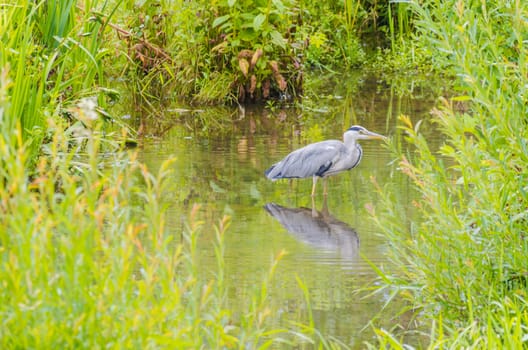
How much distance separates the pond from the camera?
476cm

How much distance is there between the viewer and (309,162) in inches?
280

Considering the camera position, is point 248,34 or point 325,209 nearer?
point 325,209

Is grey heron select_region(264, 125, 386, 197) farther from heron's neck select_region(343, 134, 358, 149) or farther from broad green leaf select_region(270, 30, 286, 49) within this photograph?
broad green leaf select_region(270, 30, 286, 49)

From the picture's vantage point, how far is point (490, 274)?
377 cm

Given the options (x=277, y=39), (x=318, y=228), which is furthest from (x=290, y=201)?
(x=277, y=39)

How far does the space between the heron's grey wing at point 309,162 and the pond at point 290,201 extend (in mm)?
114

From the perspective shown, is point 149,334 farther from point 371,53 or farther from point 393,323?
point 371,53

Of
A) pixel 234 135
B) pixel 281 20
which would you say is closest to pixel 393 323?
pixel 234 135

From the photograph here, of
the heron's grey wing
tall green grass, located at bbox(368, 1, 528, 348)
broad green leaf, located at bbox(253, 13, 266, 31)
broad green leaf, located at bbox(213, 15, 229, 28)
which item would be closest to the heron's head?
the heron's grey wing

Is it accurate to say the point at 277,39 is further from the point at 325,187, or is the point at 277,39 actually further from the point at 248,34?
the point at 325,187

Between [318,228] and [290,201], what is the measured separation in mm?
690

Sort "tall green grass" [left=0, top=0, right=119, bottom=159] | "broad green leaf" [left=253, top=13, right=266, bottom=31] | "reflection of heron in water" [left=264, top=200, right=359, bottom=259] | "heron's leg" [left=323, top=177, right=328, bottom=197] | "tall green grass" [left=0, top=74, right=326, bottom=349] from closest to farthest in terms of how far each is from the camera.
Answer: "tall green grass" [left=0, top=74, right=326, bottom=349] < "tall green grass" [left=0, top=0, right=119, bottom=159] < "reflection of heron in water" [left=264, top=200, right=359, bottom=259] < "heron's leg" [left=323, top=177, right=328, bottom=197] < "broad green leaf" [left=253, top=13, right=266, bottom=31]

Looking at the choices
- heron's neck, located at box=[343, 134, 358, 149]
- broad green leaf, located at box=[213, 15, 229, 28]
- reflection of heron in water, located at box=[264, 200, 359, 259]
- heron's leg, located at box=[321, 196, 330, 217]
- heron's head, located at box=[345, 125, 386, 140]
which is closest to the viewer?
reflection of heron in water, located at box=[264, 200, 359, 259]

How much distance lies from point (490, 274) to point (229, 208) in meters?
2.86
